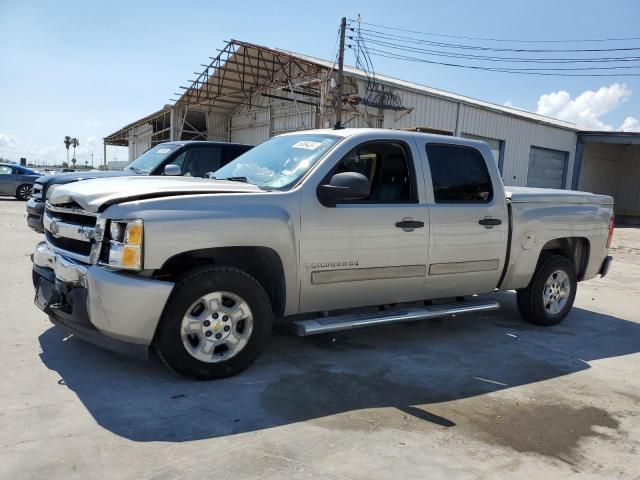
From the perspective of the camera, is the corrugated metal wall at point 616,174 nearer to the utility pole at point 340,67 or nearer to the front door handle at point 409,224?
the utility pole at point 340,67

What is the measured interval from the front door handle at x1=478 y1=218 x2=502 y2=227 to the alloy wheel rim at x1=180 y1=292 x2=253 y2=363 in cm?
259

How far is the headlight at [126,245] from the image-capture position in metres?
3.45

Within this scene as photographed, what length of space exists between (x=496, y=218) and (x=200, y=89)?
74.8 feet

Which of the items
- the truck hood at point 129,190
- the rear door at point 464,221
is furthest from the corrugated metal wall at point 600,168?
the truck hood at point 129,190

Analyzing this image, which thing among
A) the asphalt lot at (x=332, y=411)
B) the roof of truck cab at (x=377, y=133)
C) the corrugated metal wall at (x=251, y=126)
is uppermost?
the corrugated metal wall at (x=251, y=126)

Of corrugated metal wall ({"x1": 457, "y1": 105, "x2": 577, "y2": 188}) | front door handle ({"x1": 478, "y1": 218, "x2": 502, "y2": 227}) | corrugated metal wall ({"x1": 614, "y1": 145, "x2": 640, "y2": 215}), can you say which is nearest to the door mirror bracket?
front door handle ({"x1": 478, "y1": 218, "x2": 502, "y2": 227})

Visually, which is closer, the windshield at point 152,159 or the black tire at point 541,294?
the black tire at point 541,294

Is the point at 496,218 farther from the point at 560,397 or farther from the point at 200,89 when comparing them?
the point at 200,89

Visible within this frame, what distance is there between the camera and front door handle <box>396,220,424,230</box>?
4.61m

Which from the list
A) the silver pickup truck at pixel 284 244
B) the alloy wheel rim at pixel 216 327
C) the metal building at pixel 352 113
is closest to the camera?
the silver pickup truck at pixel 284 244

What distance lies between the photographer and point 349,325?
434cm

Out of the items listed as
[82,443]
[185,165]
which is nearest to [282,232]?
[82,443]

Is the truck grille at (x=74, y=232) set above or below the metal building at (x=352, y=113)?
below

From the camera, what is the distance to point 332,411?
138 inches
